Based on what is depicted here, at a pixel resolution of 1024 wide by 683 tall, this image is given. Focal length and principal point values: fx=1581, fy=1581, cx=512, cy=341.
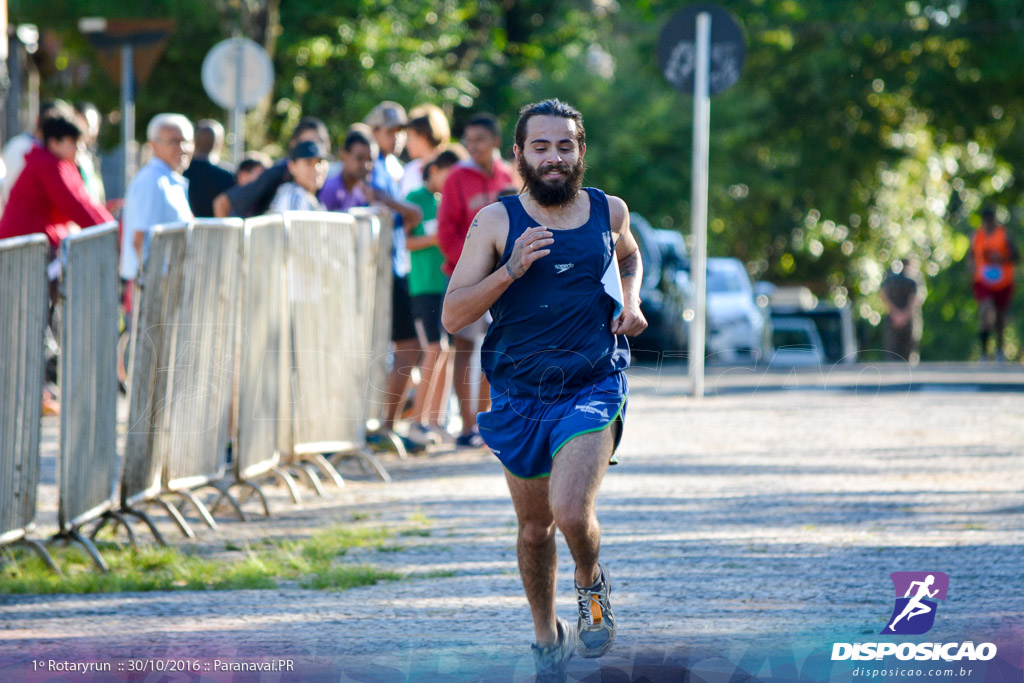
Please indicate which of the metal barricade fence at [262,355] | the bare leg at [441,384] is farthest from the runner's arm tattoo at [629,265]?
the bare leg at [441,384]

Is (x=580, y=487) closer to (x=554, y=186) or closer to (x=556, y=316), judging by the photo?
(x=556, y=316)

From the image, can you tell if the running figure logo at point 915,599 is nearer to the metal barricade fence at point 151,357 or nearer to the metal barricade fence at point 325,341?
the metal barricade fence at point 151,357

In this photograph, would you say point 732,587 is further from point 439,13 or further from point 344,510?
point 439,13

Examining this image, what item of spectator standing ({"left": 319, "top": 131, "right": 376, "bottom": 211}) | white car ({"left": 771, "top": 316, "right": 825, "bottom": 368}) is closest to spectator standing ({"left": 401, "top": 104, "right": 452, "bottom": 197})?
spectator standing ({"left": 319, "top": 131, "right": 376, "bottom": 211})

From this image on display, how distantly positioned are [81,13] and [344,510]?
15712 millimetres

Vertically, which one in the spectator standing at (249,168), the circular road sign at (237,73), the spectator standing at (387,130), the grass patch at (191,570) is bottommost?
the grass patch at (191,570)

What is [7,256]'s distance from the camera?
617 cm

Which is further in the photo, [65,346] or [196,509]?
[196,509]

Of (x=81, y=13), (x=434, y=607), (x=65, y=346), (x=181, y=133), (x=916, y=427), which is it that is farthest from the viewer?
(x=81, y=13)

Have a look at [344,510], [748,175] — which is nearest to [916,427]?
[344,510]

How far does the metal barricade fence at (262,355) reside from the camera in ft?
27.4

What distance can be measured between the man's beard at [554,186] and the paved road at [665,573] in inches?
57.9

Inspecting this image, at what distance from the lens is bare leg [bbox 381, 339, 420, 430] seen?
34.9ft

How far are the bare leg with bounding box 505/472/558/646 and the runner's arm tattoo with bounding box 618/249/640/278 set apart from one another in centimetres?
80
